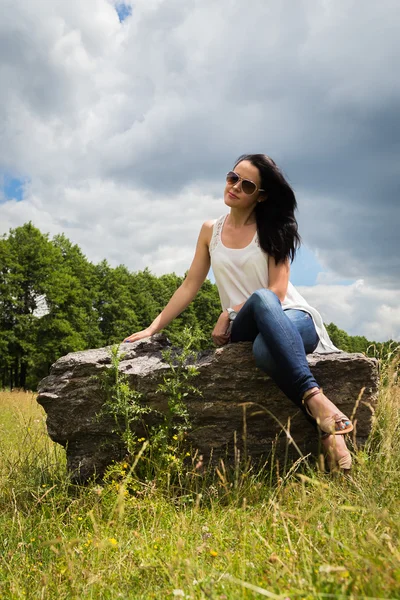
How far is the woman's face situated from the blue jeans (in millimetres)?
1094

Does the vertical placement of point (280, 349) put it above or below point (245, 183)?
below

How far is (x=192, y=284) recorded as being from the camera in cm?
517

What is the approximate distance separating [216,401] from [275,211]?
6.05ft

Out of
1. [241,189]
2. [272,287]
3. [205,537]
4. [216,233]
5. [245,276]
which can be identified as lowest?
[205,537]

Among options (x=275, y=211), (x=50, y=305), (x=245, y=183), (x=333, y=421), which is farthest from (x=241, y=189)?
(x=50, y=305)

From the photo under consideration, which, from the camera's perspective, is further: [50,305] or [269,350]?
[50,305]

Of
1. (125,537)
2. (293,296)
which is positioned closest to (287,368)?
(293,296)

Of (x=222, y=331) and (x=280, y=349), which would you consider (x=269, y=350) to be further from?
(x=222, y=331)

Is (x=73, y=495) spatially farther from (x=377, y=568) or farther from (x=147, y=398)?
(x=377, y=568)

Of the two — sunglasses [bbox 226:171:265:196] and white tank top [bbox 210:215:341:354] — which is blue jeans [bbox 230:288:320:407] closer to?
white tank top [bbox 210:215:341:354]

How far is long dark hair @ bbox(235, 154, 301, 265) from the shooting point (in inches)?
187

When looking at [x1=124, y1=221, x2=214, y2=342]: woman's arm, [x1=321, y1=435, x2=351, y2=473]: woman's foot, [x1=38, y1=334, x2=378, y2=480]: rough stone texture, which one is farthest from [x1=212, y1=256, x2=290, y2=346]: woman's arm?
[x1=321, y1=435, x2=351, y2=473]: woman's foot

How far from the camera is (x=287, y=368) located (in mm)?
3883

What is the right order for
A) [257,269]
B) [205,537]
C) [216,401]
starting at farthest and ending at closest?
[257,269], [216,401], [205,537]
